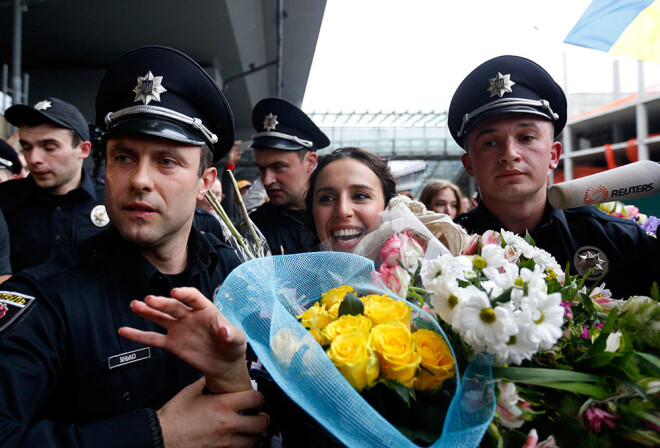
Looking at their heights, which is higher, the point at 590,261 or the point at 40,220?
the point at 40,220

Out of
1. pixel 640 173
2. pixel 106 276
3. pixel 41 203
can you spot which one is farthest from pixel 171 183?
pixel 41 203

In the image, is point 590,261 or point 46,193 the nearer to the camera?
point 590,261

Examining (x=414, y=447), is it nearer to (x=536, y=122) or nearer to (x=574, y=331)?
(x=574, y=331)

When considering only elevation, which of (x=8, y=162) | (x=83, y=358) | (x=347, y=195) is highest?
(x=8, y=162)

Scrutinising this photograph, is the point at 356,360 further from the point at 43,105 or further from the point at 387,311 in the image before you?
the point at 43,105

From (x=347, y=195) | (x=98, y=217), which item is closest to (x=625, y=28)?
(x=347, y=195)

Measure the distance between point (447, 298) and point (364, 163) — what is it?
1334 millimetres

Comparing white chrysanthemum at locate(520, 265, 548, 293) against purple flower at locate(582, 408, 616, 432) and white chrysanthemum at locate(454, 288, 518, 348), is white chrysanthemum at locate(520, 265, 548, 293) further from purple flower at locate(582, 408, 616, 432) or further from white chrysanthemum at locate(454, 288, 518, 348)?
purple flower at locate(582, 408, 616, 432)

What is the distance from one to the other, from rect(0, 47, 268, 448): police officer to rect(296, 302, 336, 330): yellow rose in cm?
25

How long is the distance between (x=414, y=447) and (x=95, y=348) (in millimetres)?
1063

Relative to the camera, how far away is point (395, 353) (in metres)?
0.85

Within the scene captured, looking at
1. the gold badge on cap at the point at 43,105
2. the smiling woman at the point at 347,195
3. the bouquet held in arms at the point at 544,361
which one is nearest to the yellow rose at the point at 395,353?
the bouquet held in arms at the point at 544,361

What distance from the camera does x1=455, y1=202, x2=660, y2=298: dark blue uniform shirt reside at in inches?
74.0

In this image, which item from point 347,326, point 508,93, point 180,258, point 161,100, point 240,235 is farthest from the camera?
point 508,93
